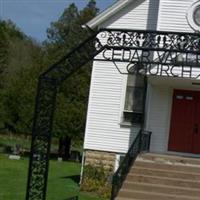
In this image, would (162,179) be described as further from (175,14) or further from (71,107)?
(71,107)

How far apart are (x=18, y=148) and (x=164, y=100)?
87.5 feet

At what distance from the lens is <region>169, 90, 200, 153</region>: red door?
2489 cm

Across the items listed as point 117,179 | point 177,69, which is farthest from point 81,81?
point 117,179

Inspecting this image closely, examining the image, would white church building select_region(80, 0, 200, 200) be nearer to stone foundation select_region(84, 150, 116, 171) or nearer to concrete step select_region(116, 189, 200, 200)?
stone foundation select_region(84, 150, 116, 171)

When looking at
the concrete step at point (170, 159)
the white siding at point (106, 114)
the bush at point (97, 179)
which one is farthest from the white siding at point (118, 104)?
the concrete step at point (170, 159)

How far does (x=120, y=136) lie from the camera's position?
25.5 metres

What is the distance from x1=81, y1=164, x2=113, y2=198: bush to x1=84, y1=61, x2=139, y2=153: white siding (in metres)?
0.87

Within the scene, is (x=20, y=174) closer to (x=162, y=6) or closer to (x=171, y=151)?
(x=171, y=151)

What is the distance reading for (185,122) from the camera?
82.2 feet

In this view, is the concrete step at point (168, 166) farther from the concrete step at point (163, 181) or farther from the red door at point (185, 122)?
the red door at point (185, 122)

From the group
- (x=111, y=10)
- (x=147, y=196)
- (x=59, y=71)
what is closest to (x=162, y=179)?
(x=147, y=196)

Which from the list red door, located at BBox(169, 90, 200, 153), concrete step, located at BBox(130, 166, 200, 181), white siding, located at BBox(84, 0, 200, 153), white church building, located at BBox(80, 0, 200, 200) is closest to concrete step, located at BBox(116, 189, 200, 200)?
concrete step, located at BBox(130, 166, 200, 181)

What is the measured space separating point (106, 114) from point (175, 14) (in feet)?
15.6

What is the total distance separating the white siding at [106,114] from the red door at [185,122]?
155cm
